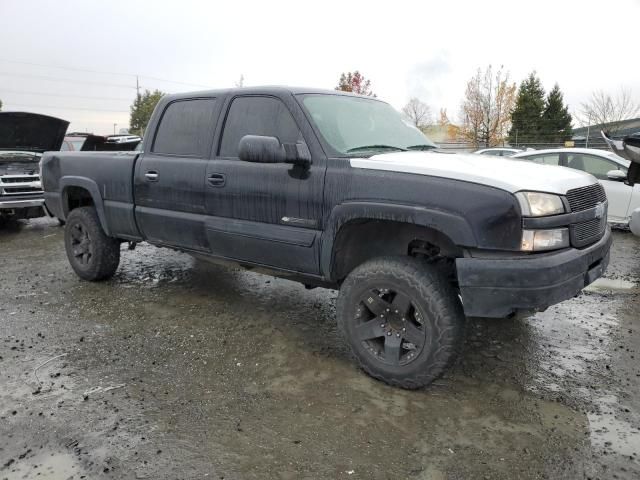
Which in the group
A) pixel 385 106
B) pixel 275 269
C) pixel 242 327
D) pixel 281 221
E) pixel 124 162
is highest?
pixel 385 106

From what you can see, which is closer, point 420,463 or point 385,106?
point 420,463

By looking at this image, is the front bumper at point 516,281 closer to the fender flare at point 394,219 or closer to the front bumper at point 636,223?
the fender flare at point 394,219

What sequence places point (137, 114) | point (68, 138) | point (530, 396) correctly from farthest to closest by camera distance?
point (137, 114)
point (68, 138)
point (530, 396)

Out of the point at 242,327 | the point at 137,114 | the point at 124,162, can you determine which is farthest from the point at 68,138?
the point at 137,114

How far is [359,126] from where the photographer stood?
3.85m

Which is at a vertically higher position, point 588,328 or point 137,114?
point 137,114

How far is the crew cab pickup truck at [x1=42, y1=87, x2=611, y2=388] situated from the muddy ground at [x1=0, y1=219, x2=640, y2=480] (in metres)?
0.43

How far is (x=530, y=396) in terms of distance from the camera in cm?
319

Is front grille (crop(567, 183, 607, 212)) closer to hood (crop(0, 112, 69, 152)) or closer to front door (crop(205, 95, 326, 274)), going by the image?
front door (crop(205, 95, 326, 274))

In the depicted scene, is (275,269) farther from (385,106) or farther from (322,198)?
(385,106)

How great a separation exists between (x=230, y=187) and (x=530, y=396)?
8.40 feet

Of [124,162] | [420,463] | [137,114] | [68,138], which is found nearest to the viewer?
[420,463]

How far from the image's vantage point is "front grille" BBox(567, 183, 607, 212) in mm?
3039

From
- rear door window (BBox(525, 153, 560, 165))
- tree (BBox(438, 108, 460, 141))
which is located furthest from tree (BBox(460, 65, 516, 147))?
rear door window (BBox(525, 153, 560, 165))
